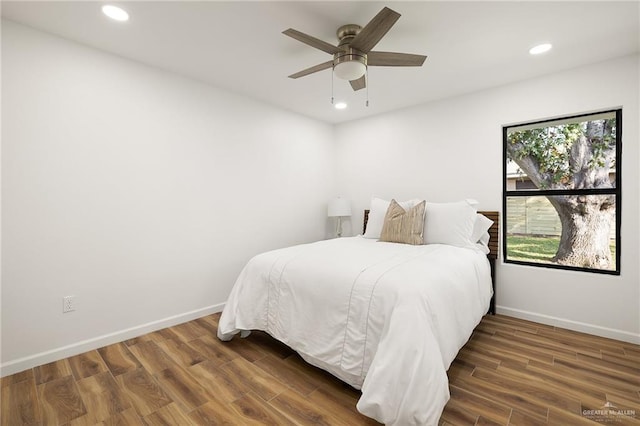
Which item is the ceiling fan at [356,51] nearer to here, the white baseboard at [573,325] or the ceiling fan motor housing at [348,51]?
the ceiling fan motor housing at [348,51]

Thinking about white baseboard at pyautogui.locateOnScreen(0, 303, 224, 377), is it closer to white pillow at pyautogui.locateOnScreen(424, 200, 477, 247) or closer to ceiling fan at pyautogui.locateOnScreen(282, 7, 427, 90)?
white pillow at pyautogui.locateOnScreen(424, 200, 477, 247)

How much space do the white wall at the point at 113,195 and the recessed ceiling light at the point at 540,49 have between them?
2700 mm

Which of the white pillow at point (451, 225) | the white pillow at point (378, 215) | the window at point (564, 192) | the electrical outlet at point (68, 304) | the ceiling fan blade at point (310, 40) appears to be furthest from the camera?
the white pillow at point (378, 215)

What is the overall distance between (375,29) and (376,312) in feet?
5.31

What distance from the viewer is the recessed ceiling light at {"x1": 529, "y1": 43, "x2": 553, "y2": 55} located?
7.62 feet

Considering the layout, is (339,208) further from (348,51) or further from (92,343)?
(92,343)

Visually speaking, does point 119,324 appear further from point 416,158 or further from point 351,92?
point 416,158

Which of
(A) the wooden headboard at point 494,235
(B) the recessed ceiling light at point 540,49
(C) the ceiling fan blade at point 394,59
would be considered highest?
(B) the recessed ceiling light at point 540,49

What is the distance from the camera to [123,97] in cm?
251

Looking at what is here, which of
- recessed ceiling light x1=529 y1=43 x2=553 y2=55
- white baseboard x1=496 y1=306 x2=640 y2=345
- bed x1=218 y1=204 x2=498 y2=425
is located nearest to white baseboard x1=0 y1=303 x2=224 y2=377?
bed x1=218 y1=204 x2=498 y2=425

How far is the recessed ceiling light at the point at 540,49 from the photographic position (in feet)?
7.62

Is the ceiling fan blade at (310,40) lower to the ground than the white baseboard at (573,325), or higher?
higher

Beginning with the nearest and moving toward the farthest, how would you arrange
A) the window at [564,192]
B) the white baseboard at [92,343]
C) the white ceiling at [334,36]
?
1. the white ceiling at [334,36]
2. the white baseboard at [92,343]
3. the window at [564,192]

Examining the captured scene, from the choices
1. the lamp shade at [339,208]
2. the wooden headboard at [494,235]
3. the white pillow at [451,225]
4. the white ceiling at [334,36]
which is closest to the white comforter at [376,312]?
the white pillow at [451,225]
